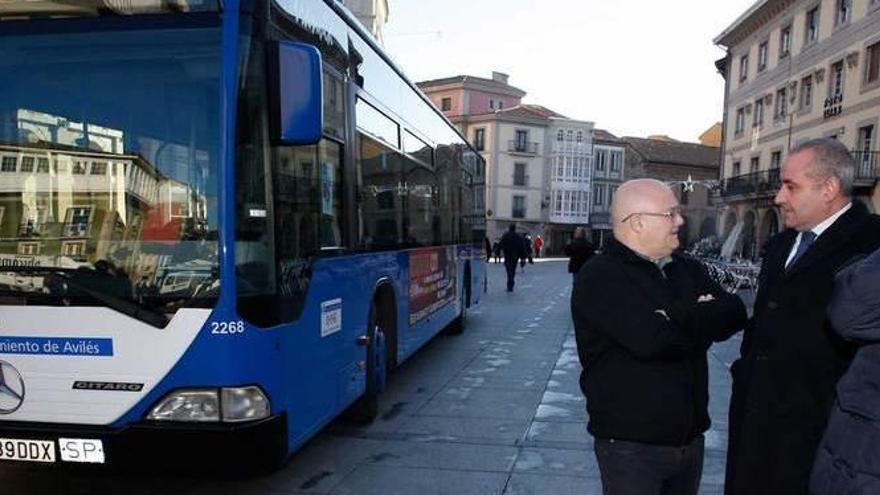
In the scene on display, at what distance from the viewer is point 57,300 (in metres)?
3.37

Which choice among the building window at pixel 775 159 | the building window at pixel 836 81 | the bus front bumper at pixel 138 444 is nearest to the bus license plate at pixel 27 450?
the bus front bumper at pixel 138 444

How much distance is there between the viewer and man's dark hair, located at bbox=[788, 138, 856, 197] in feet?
8.14

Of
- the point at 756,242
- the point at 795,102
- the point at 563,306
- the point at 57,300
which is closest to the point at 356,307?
the point at 57,300

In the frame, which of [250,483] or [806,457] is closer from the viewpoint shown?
[806,457]

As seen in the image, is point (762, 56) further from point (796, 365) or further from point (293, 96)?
point (796, 365)

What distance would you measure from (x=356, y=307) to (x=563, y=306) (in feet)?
38.1

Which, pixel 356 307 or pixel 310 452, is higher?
pixel 356 307

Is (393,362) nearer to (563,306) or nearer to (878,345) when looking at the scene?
(878,345)

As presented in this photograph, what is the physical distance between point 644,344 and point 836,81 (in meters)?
32.1

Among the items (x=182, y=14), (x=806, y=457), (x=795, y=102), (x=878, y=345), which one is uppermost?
(x=795, y=102)

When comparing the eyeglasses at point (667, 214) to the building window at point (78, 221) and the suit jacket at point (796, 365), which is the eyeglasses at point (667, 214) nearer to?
the suit jacket at point (796, 365)

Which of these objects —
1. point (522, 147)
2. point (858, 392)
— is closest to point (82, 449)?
point (858, 392)

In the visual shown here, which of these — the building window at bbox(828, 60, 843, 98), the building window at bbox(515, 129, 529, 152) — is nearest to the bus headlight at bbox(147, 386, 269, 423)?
the building window at bbox(828, 60, 843, 98)

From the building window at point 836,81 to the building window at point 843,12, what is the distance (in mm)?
1682
